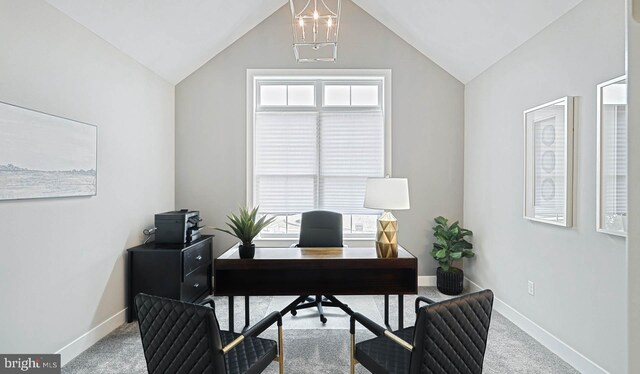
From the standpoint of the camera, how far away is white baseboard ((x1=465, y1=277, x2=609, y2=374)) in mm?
→ 2289

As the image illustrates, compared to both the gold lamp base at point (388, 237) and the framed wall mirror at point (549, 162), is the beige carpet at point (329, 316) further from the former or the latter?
the framed wall mirror at point (549, 162)

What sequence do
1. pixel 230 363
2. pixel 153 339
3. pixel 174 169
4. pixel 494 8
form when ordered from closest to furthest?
pixel 153 339 → pixel 230 363 → pixel 494 8 → pixel 174 169

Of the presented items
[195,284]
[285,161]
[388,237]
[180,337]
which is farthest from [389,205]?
[195,284]

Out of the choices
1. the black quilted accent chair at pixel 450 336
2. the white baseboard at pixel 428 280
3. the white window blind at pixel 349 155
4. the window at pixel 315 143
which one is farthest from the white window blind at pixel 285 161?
the black quilted accent chair at pixel 450 336

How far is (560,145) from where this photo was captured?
8.38 feet

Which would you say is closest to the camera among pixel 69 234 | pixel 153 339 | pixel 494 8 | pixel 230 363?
pixel 153 339

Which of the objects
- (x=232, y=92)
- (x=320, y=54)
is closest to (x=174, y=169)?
(x=232, y=92)

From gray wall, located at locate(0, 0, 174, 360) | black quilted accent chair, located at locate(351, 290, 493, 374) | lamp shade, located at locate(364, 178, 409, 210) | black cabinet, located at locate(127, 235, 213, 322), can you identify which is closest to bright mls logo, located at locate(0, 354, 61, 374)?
gray wall, located at locate(0, 0, 174, 360)

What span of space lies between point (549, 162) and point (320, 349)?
2.45 metres

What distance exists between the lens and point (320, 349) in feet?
8.71

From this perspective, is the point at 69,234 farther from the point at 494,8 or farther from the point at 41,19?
the point at 494,8

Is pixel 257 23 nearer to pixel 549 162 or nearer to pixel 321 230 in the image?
pixel 321 230

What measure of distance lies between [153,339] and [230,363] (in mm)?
419
